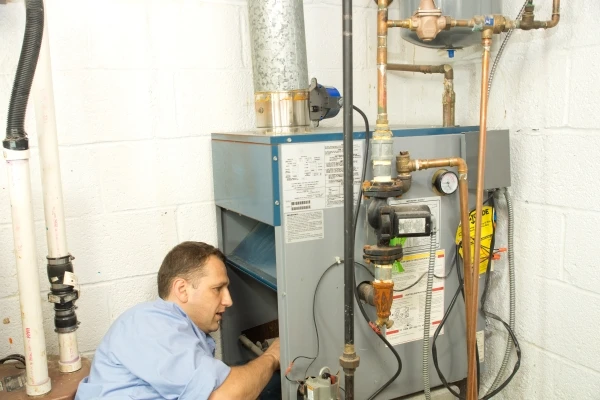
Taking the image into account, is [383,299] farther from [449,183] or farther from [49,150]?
[49,150]

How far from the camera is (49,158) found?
127 cm

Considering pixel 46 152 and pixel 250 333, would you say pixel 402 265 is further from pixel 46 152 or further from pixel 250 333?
pixel 46 152

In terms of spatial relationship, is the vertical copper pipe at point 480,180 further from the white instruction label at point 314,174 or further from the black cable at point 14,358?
the black cable at point 14,358

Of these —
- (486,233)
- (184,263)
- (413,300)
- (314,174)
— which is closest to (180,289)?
(184,263)

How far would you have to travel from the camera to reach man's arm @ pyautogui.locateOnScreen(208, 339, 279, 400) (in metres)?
1.23

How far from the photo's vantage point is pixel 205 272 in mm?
1439

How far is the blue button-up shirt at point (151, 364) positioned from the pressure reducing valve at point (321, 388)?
194mm

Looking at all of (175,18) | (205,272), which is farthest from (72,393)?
(175,18)

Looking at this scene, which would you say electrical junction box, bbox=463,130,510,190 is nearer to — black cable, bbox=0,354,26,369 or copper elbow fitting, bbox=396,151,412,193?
copper elbow fitting, bbox=396,151,412,193

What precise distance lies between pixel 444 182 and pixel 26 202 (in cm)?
98

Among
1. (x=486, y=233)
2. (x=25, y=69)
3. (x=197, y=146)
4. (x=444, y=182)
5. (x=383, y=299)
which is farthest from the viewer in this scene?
(x=197, y=146)

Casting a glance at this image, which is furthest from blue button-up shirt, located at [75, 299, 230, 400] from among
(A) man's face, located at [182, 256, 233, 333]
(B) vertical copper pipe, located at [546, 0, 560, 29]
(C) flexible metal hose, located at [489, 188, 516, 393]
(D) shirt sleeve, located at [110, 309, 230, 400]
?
(B) vertical copper pipe, located at [546, 0, 560, 29]

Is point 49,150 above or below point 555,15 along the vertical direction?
below

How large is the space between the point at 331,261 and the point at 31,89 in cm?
80
